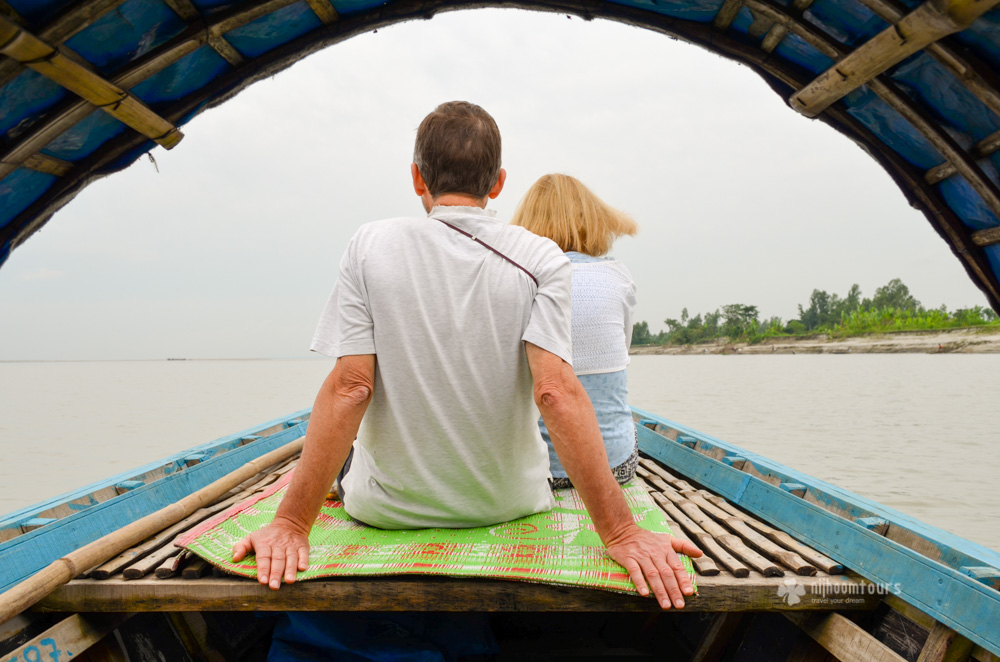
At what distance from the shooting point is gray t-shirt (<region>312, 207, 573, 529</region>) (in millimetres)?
1389

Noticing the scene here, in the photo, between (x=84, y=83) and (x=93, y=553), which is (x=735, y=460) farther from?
(x=84, y=83)

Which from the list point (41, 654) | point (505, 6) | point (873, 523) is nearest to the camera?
point (41, 654)

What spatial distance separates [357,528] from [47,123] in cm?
190

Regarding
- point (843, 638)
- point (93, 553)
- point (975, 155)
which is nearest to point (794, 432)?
point (975, 155)

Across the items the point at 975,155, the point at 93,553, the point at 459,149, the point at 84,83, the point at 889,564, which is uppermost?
the point at 84,83

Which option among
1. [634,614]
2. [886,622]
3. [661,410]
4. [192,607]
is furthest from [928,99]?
[661,410]

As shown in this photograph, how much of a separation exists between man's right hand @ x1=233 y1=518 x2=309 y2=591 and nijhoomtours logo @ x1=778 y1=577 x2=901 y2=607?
1164 mm

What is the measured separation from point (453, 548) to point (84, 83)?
6.78 feet

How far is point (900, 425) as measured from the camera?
10.5 meters

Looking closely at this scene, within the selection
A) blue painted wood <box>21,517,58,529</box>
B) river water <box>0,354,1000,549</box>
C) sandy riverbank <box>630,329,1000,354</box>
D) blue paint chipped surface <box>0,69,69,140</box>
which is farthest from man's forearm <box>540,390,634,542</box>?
sandy riverbank <box>630,329,1000,354</box>

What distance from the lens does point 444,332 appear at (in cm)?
139

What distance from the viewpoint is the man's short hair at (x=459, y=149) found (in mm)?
1417

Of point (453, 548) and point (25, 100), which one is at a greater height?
point (25, 100)

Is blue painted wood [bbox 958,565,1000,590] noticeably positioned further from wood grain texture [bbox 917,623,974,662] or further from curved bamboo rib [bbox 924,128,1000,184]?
curved bamboo rib [bbox 924,128,1000,184]
